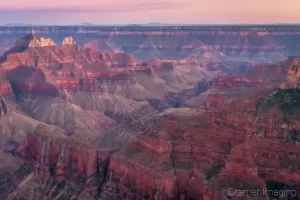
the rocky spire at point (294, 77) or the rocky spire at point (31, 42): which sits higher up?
the rocky spire at point (294, 77)

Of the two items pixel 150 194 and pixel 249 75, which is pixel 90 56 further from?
pixel 150 194

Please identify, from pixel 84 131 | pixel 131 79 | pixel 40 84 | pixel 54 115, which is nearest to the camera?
pixel 84 131

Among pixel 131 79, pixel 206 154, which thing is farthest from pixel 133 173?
pixel 131 79

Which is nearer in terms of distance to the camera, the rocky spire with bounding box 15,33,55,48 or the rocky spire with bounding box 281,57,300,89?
the rocky spire with bounding box 281,57,300,89

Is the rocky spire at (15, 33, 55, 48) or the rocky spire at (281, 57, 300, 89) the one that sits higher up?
the rocky spire at (281, 57, 300, 89)

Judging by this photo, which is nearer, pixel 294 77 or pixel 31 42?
pixel 294 77

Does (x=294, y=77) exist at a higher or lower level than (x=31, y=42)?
higher

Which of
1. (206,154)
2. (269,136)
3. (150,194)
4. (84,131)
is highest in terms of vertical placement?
(269,136)

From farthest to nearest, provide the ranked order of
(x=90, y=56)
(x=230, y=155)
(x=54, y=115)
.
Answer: (x=90, y=56)
(x=54, y=115)
(x=230, y=155)

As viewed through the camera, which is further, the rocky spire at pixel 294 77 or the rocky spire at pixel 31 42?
the rocky spire at pixel 31 42

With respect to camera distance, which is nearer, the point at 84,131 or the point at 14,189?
the point at 14,189

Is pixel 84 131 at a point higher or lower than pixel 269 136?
lower
